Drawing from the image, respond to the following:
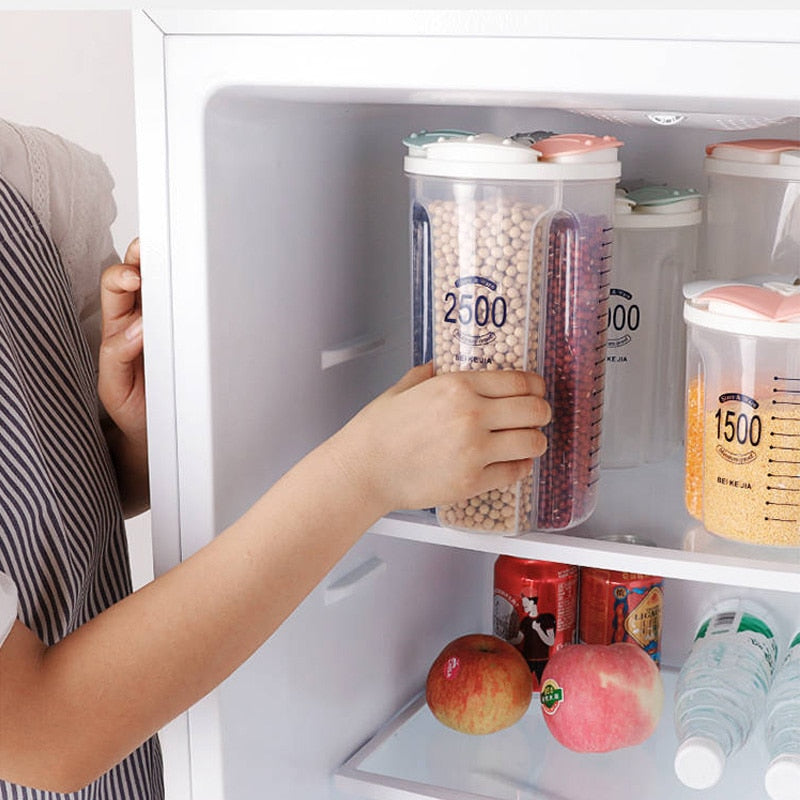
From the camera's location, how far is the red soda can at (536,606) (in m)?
1.23

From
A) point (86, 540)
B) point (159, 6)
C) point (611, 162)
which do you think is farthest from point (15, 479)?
point (611, 162)

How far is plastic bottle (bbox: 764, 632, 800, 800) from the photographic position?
92cm

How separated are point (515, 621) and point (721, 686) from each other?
249 millimetres

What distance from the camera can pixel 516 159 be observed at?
2.81 ft

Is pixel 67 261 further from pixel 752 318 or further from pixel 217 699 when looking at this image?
pixel 752 318

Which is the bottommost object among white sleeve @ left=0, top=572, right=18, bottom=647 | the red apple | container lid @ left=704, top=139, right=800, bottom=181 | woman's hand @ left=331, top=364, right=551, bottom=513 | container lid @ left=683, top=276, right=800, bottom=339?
the red apple

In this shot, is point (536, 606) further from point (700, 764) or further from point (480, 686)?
point (700, 764)

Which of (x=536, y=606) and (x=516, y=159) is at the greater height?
(x=516, y=159)

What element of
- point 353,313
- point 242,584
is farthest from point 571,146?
point 242,584

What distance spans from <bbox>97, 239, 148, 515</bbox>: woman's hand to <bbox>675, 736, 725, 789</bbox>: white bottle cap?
0.55m

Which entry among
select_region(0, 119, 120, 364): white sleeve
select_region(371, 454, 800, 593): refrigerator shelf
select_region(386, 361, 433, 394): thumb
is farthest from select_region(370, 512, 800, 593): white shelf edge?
select_region(0, 119, 120, 364): white sleeve

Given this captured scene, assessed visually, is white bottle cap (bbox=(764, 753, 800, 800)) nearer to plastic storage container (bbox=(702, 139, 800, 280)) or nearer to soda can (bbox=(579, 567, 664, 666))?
soda can (bbox=(579, 567, 664, 666))

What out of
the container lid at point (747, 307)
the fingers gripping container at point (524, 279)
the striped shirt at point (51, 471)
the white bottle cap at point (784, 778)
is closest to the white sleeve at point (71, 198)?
the striped shirt at point (51, 471)

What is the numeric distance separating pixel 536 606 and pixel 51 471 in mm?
554
